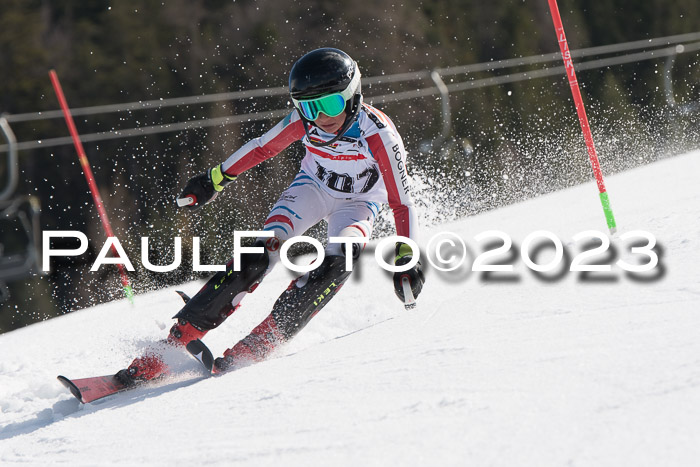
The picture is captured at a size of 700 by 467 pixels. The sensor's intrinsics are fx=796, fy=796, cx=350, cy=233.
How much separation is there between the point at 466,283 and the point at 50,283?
17895mm

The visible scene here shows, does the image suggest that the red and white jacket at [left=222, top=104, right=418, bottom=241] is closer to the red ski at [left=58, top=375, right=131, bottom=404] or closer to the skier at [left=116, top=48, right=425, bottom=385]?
the skier at [left=116, top=48, right=425, bottom=385]

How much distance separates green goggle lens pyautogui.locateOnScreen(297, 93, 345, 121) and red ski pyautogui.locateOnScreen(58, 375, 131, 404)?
4.64 ft

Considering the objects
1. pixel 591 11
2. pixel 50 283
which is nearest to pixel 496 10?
pixel 591 11

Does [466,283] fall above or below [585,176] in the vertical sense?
below

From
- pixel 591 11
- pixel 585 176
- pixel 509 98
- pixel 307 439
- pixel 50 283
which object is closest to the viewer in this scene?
pixel 307 439

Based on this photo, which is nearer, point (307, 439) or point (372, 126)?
point (307, 439)

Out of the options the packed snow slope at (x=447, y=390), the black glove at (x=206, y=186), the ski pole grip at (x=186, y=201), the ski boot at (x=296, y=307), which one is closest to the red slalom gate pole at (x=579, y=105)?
the packed snow slope at (x=447, y=390)

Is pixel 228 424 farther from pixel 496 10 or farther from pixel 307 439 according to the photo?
pixel 496 10

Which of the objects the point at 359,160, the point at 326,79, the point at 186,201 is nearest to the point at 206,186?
the point at 186,201

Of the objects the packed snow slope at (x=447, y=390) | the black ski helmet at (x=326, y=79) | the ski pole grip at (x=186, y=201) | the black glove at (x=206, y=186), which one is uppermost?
the black ski helmet at (x=326, y=79)

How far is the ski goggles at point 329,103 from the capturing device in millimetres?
3459

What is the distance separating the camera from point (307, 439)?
2082 mm

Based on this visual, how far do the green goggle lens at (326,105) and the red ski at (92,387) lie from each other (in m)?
1.42

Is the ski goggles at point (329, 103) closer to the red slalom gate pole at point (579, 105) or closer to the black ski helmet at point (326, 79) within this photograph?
the black ski helmet at point (326, 79)
